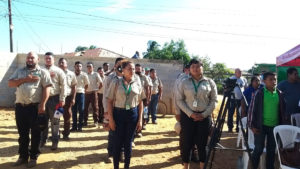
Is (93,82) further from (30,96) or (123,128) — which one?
(123,128)

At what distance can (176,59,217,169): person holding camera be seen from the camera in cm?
350

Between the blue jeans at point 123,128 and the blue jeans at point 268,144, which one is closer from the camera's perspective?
the blue jeans at point 123,128

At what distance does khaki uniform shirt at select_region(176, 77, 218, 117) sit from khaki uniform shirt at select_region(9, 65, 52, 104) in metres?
2.25

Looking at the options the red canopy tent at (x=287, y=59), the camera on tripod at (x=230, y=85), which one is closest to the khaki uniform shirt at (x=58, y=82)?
the camera on tripod at (x=230, y=85)

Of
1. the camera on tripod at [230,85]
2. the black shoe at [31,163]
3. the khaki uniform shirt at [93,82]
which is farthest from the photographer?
the khaki uniform shirt at [93,82]

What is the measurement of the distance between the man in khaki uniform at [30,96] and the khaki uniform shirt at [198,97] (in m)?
2.24

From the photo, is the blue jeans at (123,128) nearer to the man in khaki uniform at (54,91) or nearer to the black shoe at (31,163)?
the black shoe at (31,163)

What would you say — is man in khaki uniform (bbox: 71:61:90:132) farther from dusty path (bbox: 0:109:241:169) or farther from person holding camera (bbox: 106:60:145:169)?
person holding camera (bbox: 106:60:145:169)

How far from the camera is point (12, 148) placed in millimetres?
5074

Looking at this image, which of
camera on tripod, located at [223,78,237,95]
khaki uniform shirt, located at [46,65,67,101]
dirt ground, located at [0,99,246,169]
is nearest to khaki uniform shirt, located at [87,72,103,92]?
dirt ground, located at [0,99,246,169]

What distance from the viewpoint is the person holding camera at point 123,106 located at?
11.5 feet

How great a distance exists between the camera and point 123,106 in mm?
3535

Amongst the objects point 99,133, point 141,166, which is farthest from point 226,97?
point 99,133

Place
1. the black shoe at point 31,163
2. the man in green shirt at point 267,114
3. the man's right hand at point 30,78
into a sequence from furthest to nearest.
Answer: the black shoe at point 31,163, the man's right hand at point 30,78, the man in green shirt at point 267,114
